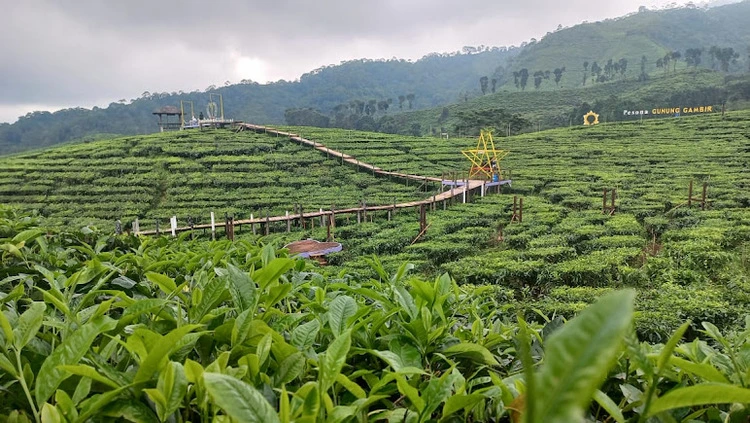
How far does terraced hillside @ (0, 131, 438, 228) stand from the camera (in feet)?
61.9

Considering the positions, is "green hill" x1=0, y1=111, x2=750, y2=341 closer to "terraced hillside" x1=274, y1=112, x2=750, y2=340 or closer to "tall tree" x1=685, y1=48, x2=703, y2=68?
"terraced hillside" x1=274, y1=112, x2=750, y2=340

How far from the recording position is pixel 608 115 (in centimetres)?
4003

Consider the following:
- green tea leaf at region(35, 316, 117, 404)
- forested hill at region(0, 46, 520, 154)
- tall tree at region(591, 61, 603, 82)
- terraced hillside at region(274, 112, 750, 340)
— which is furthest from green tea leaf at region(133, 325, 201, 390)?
tall tree at region(591, 61, 603, 82)

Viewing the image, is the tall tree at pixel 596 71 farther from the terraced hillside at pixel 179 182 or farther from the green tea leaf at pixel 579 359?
the green tea leaf at pixel 579 359

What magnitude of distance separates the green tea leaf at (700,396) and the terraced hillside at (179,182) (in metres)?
17.3

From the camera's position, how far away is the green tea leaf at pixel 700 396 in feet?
1.35

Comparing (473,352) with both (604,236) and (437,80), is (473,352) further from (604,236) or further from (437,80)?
(437,80)

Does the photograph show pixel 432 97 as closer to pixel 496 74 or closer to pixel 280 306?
pixel 496 74

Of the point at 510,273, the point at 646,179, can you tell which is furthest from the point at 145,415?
the point at 646,179

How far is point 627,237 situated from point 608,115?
3497 cm

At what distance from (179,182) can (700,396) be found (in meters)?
23.5

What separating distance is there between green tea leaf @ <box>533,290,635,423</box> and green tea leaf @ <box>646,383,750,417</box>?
0.78 ft

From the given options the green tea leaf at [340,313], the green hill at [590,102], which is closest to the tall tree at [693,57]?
the green hill at [590,102]

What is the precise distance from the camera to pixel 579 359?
229 mm
